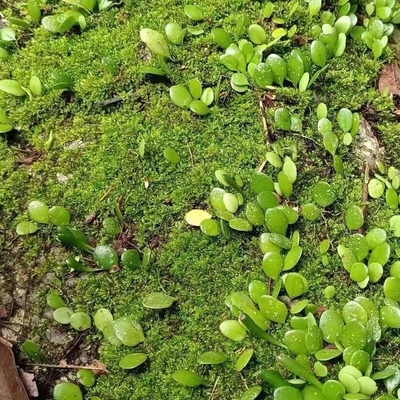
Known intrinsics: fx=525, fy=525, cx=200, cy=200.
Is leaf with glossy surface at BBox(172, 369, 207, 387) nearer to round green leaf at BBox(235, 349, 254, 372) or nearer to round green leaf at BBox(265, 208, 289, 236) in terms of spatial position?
round green leaf at BBox(235, 349, 254, 372)

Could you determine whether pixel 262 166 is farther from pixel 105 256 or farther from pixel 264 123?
pixel 105 256

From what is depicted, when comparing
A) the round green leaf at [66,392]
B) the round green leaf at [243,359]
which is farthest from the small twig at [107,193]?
the round green leaf at [243,359]

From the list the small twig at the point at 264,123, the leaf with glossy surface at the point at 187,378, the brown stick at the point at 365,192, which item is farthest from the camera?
the small twig at the point at 264,123

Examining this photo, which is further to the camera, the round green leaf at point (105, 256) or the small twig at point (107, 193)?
the small twig at point (107, 193)

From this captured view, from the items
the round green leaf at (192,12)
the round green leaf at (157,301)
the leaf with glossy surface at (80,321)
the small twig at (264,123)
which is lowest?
the leaf with glossy surface at (80,321)

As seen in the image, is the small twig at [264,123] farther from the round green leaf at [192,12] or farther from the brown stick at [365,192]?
the round green leaf at [192,12]

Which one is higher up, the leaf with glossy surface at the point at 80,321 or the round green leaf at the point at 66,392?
the leaf with glossy surface at the point at 80,321

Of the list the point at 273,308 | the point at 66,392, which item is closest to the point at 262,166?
the point at 273,308
